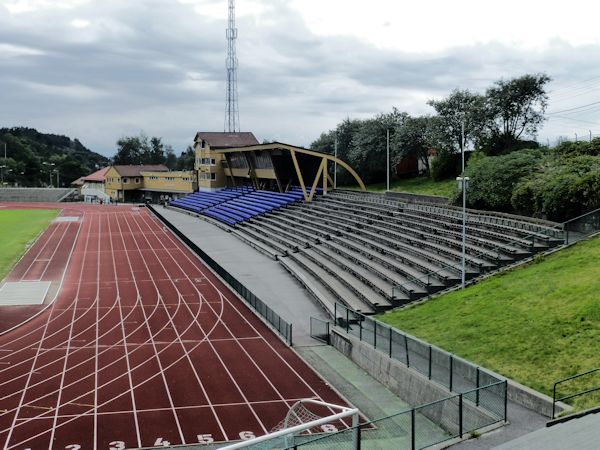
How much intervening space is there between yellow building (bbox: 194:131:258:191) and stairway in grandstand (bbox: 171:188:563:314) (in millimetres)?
32202

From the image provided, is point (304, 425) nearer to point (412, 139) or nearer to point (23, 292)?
point (23, 292)

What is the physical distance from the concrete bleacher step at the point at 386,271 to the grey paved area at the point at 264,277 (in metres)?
3.28

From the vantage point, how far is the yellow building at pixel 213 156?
3292 inches

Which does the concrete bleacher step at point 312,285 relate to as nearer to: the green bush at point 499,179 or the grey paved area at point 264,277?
the grey paved area at point 264,277

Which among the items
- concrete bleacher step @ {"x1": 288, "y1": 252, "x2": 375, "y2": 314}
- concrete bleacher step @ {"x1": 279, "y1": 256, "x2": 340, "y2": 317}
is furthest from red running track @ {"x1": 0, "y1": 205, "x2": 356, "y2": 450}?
concrete bleacher step @ {"x1": 288, "y1": 252, "x2": 375, "y2": 314}

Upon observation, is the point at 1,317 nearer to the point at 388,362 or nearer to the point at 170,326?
the point at 170,326

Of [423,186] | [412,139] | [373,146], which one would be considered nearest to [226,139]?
[373,146]

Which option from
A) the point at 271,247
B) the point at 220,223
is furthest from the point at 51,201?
the point at 271,247

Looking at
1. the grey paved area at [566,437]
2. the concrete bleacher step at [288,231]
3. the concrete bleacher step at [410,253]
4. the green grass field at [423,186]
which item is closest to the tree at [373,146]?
the green grass field at [423,186]

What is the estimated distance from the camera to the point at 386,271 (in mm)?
30984

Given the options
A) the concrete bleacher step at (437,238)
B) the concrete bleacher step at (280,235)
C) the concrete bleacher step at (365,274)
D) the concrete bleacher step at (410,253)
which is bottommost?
the concrete bleacher step at (365,274)

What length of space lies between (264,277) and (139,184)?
76.9 meters

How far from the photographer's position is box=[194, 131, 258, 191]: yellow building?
83.6 m

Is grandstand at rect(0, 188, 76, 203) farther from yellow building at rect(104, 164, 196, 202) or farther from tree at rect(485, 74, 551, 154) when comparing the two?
tree at rect(485, 74, 551, 154)
